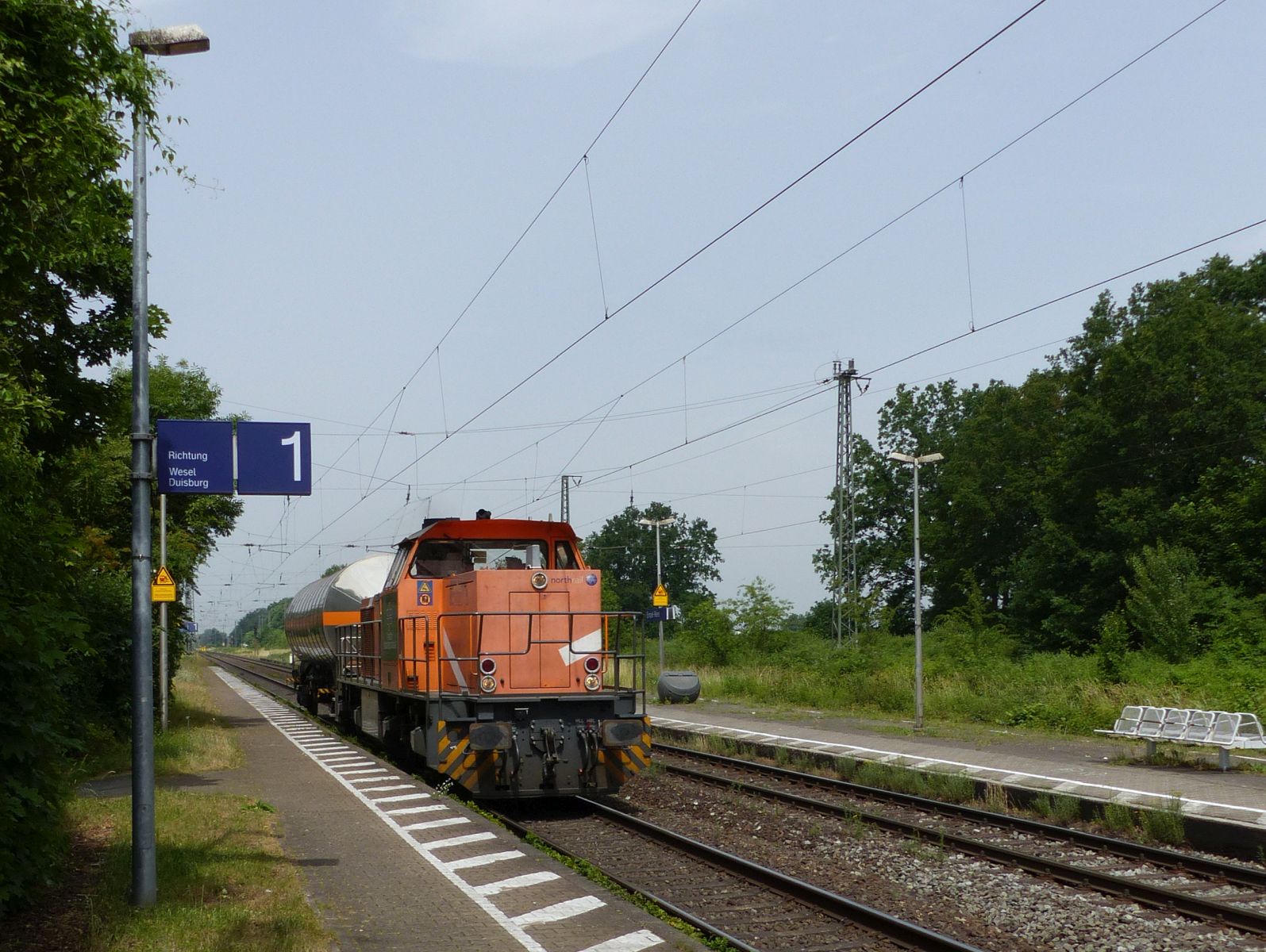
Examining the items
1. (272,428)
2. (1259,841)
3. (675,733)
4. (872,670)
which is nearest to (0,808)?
(272,428)

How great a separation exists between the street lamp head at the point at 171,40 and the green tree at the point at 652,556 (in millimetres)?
82329

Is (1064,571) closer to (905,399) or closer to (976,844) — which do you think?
(905,399)

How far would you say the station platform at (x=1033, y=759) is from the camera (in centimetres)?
1211

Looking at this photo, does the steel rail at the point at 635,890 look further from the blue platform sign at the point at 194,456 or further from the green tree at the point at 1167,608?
the green tree at the point at 1167,608

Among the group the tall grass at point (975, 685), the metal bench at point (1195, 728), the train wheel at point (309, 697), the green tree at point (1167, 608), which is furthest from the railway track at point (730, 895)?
the green tree at point (1167, 608)

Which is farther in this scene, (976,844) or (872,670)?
(872,670)

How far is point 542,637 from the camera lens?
12.7m

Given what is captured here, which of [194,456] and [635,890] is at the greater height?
[194,456]

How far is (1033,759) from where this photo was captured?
16.4 meters

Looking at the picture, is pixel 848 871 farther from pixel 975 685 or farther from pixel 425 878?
pixel 975 685

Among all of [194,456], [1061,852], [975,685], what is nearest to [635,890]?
[1061,852]

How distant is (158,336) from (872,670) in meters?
19.3

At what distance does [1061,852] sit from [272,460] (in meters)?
7.87

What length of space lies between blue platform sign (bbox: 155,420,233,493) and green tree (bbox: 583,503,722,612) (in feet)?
267
